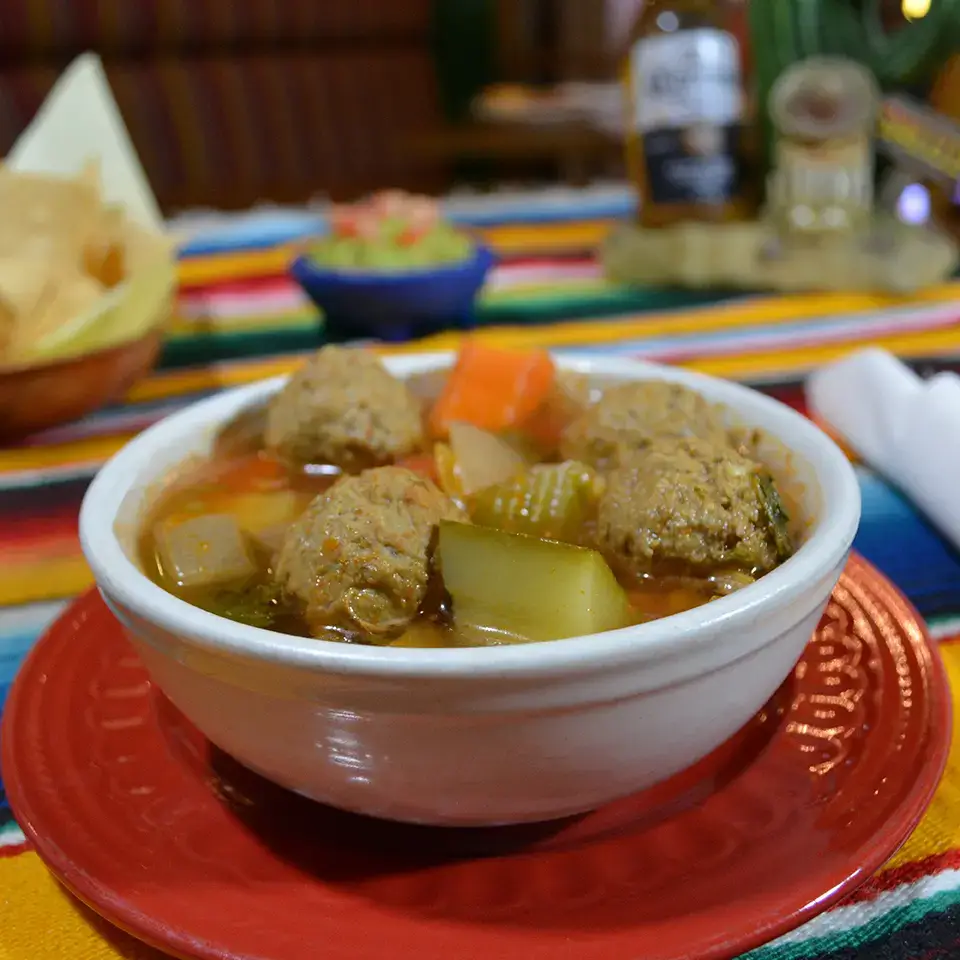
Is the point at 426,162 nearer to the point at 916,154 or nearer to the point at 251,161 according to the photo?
the point at 251,161

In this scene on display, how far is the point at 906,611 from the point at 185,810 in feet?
2.43

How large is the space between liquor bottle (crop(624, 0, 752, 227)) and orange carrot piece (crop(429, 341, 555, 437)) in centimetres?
140

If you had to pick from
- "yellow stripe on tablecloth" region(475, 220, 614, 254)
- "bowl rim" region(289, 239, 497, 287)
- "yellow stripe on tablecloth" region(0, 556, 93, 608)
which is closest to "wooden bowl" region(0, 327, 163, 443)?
"yellow stripe on tablecloth" region(0, 556, 93, 608)

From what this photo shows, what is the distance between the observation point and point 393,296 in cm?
202

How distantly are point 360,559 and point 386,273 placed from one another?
4.26 feet

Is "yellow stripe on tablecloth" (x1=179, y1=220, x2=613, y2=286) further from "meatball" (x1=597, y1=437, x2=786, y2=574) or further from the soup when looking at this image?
"meatball" (x1=597, y1=437, x2=786, y2=574)

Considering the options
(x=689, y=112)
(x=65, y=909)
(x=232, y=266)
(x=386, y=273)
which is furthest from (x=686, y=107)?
(x=65, y=909)

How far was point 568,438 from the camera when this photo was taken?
1.09 metres

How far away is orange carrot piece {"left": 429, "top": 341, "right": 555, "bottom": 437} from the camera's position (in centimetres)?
118

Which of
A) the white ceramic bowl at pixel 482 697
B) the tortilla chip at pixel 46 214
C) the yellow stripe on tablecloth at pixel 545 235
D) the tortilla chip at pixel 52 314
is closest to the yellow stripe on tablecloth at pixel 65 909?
the white ceramic bowl at pixel 482 697

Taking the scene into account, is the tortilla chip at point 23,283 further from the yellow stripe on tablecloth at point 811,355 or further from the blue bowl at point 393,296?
the yellow stripe on tablecloth at point 811,355

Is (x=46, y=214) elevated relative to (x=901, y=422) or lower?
elevated

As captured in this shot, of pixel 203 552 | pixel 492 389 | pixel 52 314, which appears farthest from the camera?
pixel 52 314

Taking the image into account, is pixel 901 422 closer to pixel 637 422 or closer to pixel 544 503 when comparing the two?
pixel 637 422
